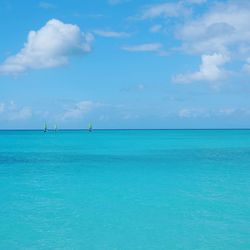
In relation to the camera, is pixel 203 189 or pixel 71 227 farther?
pixel 203 189

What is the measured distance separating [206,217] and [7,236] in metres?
7.37

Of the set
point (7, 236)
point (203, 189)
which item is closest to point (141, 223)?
point (7, 236)

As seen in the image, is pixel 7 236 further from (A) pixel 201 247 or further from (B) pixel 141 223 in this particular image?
(A) pixel 201 247

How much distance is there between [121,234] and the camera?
1327cm

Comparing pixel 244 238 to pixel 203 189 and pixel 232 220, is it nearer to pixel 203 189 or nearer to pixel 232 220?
pixel 232 220

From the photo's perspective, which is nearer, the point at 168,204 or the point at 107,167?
the point at 168,204

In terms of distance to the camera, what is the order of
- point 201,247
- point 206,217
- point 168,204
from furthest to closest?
point 168,204
point 206,217
point 201,247

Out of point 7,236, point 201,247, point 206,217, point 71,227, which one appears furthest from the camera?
point 206,217

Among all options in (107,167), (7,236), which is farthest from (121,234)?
(107,167)

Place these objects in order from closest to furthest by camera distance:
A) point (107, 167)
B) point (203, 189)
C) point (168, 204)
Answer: point (168, 204) → point (203, 189) → point (107, 167)

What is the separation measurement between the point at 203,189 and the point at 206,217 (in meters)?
6.14

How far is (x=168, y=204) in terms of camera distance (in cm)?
1761

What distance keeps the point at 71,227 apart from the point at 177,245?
3972 millimetres

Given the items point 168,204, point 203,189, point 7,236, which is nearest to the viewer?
Answer: point 7,236
